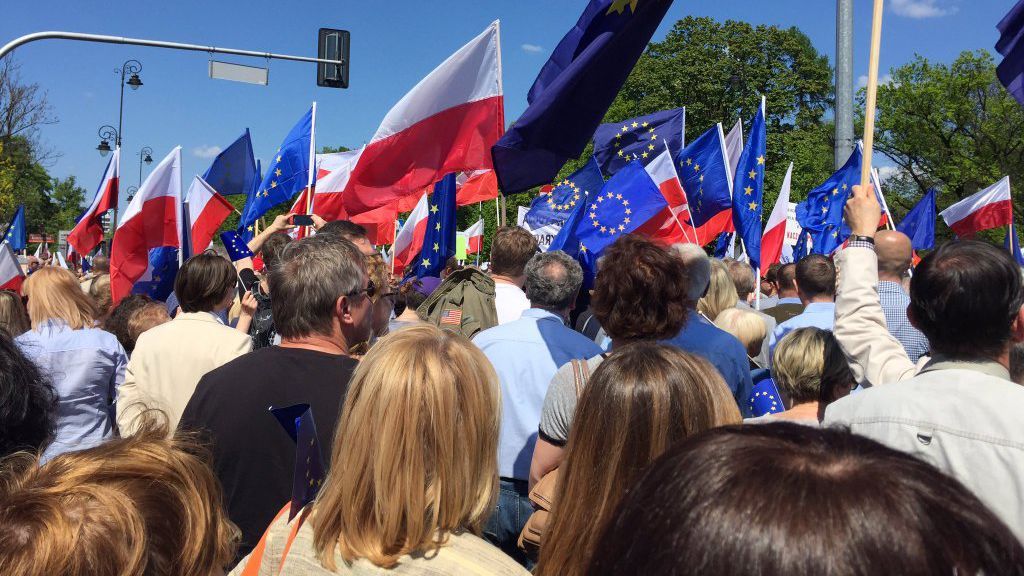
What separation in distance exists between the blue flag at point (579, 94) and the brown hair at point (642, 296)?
121 cm

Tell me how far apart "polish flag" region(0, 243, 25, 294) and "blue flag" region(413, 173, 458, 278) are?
4355 millimetres

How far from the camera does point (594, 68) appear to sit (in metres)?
4.12

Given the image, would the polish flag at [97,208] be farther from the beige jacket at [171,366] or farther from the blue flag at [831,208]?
the blue flag at [831,208]

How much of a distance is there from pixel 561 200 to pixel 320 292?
17.8ft

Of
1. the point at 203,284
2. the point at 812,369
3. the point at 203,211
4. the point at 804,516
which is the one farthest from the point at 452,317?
the point at 804,516

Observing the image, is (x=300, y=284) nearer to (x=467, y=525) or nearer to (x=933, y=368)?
(x=467, y=525)

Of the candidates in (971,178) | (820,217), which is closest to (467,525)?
(820,217)

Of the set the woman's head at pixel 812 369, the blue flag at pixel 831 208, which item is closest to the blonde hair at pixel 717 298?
the woman's head at pixel 812 369

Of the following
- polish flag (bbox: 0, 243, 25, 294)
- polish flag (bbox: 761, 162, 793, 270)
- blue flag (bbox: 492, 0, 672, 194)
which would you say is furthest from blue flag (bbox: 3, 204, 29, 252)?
blue flag (bbox: 492, 0, 672, 194)

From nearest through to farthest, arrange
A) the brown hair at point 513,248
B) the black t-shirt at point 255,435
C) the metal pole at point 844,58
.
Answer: the black t-shirt at point 255,435 < the brown hair at point 513,248 < the metal pole at point 844,58

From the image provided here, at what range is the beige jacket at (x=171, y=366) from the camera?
143 inches

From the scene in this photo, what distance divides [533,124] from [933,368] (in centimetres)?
256

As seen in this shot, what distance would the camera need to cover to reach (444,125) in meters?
5.82

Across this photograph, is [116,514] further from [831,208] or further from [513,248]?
[831,208]
